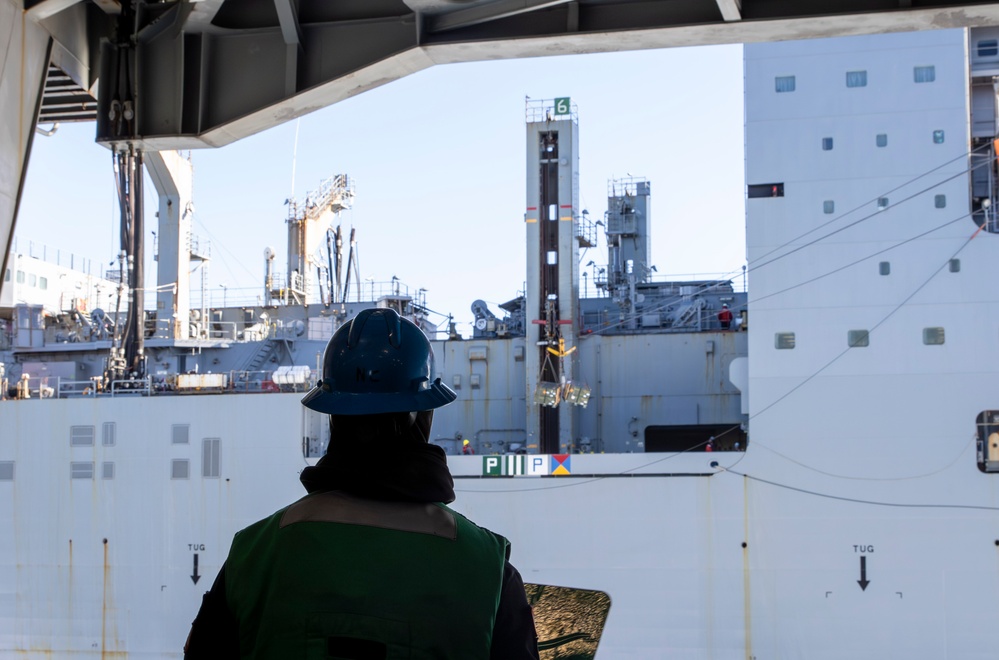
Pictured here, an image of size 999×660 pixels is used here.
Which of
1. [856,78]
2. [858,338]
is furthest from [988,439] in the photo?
[856,78]

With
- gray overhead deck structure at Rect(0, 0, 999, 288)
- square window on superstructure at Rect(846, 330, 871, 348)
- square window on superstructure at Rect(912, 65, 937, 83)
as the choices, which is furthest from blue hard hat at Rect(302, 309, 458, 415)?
square window on superstructure at Rect(912, 65, 937, 83)

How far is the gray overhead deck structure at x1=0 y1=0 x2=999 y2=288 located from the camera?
532cm

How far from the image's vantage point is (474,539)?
5.32 feet

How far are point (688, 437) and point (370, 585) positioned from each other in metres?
14.6

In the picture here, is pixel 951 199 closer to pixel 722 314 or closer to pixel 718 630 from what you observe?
pixel 722 314

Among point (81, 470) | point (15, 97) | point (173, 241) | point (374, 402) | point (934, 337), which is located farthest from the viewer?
point (173, 241)

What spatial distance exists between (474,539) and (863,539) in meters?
11.9

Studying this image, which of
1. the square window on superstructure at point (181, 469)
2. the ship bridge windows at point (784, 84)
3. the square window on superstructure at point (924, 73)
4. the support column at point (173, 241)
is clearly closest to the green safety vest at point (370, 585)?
the ship bridge windows at point (784, 84)

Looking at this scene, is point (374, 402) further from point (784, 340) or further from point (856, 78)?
point (856, 78)

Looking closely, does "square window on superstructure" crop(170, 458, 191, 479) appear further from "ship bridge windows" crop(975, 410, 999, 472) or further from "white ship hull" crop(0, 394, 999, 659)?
"ship bridge windows" crop(975, 410, 999, 472)

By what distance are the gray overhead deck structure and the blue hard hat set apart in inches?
154

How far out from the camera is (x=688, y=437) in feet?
51.6

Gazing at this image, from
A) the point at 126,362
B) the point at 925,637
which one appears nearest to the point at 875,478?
the point at 925,637

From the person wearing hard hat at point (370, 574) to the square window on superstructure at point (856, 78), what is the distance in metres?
12.8
